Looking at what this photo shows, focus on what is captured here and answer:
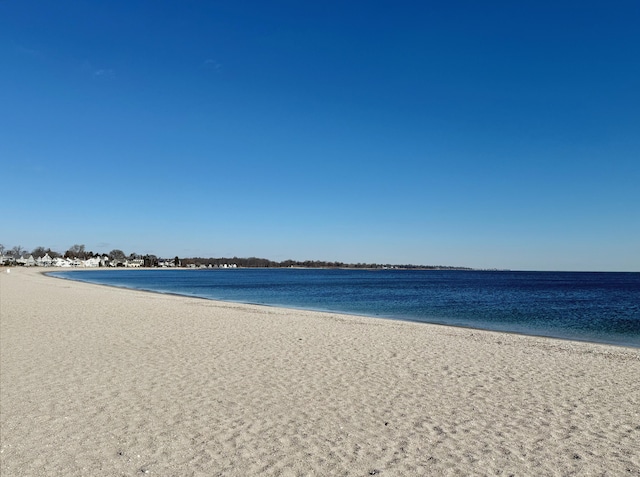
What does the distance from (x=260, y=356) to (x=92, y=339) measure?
6.34 metres

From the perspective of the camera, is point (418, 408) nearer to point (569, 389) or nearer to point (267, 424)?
point (267, 424)

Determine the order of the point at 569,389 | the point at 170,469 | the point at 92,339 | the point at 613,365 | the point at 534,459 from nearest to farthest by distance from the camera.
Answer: the point at 170,469
the point at 534,459
the point at 569,389
the point at 613,365
the point at 92,339

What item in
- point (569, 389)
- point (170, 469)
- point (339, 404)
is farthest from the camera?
point (569, 389)

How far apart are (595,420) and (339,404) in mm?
4531

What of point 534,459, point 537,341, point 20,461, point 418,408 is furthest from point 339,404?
point 537,341

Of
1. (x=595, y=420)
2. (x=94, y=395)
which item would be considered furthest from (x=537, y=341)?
(x=94, y=395)

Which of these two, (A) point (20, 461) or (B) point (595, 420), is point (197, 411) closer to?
(A) point (20, 461)

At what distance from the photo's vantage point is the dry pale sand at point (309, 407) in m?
6.02

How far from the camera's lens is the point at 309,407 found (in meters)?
8.24

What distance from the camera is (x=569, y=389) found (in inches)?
390

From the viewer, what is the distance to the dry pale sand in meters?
6.02

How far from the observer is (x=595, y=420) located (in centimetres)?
779

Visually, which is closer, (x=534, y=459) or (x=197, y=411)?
(x=534, y=459)

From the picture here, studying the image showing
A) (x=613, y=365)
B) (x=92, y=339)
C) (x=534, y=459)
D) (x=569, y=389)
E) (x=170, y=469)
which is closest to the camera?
(x=170, y=469)
